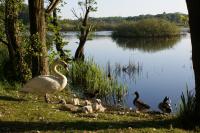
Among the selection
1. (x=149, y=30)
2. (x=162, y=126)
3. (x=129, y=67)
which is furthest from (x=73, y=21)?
(x=149, y=30)

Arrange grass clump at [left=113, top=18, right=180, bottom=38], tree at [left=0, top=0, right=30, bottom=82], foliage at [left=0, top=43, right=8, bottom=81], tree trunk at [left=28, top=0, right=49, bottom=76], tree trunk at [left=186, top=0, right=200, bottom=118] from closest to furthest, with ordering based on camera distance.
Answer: tree trunk at [left=186, top=0, right=200, bottom=118] → tree trunk at [left=28, top=0, right=49, bottom=76] → tree at [left=0, top=0, right=30, bottom=82] → foliage at [left=0, top=43, right=8, bottom=81] → grass clump at [left=113, top=18, right=180, bottom=38]

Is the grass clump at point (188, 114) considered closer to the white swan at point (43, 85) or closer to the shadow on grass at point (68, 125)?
the shadow on grass at point (68, 125)

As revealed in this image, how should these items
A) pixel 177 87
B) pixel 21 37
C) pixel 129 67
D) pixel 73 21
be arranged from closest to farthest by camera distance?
pixel 21 37, pixel 177 87, pixel 129 67, pixel 73 21

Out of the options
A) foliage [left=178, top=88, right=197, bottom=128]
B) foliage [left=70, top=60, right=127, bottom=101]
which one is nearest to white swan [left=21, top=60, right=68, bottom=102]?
foliage [left=178, top=88, right=197, bottom=128]

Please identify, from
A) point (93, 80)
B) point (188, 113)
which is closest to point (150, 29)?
point (93, 80)

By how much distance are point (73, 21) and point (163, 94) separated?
42.7 feet

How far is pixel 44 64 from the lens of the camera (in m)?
17.0

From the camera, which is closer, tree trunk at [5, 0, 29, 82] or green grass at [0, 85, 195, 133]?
green grass at [0, 85, 195, 133]

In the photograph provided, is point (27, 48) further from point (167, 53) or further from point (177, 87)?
point (167, 53)

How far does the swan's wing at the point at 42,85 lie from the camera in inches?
536

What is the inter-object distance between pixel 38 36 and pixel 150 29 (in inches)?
1853

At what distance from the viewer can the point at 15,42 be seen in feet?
59.1

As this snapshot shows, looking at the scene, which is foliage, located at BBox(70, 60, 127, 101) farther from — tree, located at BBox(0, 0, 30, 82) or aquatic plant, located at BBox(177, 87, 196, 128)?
aquatic plant, located at BBox(177, 87, 196, 128)

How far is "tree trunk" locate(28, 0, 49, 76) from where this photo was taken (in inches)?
646
